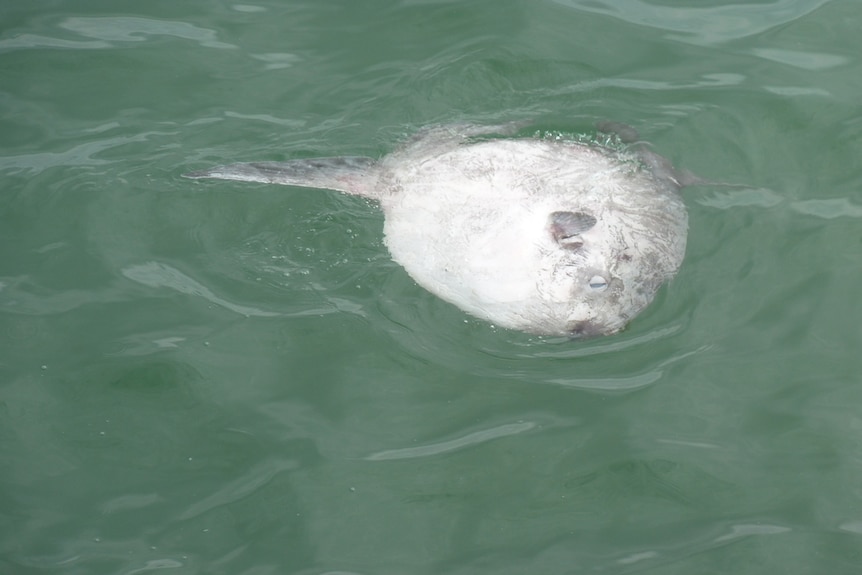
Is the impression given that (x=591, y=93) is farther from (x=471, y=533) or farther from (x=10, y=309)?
(x=10, y=309)

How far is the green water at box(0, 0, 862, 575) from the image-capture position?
458 centimetres

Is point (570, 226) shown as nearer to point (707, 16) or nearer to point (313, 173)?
point (313, 173)

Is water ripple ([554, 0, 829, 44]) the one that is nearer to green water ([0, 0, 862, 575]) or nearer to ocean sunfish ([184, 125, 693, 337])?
green water ([0, 0, 862, 575])

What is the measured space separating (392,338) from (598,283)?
1.25 m

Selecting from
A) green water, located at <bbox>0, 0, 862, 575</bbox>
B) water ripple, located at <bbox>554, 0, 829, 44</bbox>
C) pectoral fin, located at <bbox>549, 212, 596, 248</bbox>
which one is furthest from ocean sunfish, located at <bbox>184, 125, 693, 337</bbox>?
water ripple, located at <bbox>554, 0, 829, 44</bbox>

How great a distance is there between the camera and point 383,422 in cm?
487

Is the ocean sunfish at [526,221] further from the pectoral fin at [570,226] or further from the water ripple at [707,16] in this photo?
the water ripple at [707,16]

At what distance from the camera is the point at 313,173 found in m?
5.09

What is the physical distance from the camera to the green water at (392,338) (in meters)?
4.58

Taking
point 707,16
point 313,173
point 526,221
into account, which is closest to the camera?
point 526,221

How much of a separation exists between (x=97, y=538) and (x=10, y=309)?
1.59m

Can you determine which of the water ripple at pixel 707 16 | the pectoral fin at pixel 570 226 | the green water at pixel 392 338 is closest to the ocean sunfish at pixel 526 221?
the pectoral fin at pixel 570 226

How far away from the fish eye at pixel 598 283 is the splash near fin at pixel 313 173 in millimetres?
1417

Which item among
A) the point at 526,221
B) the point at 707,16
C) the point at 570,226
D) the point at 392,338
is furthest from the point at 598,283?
the point at 707,16
